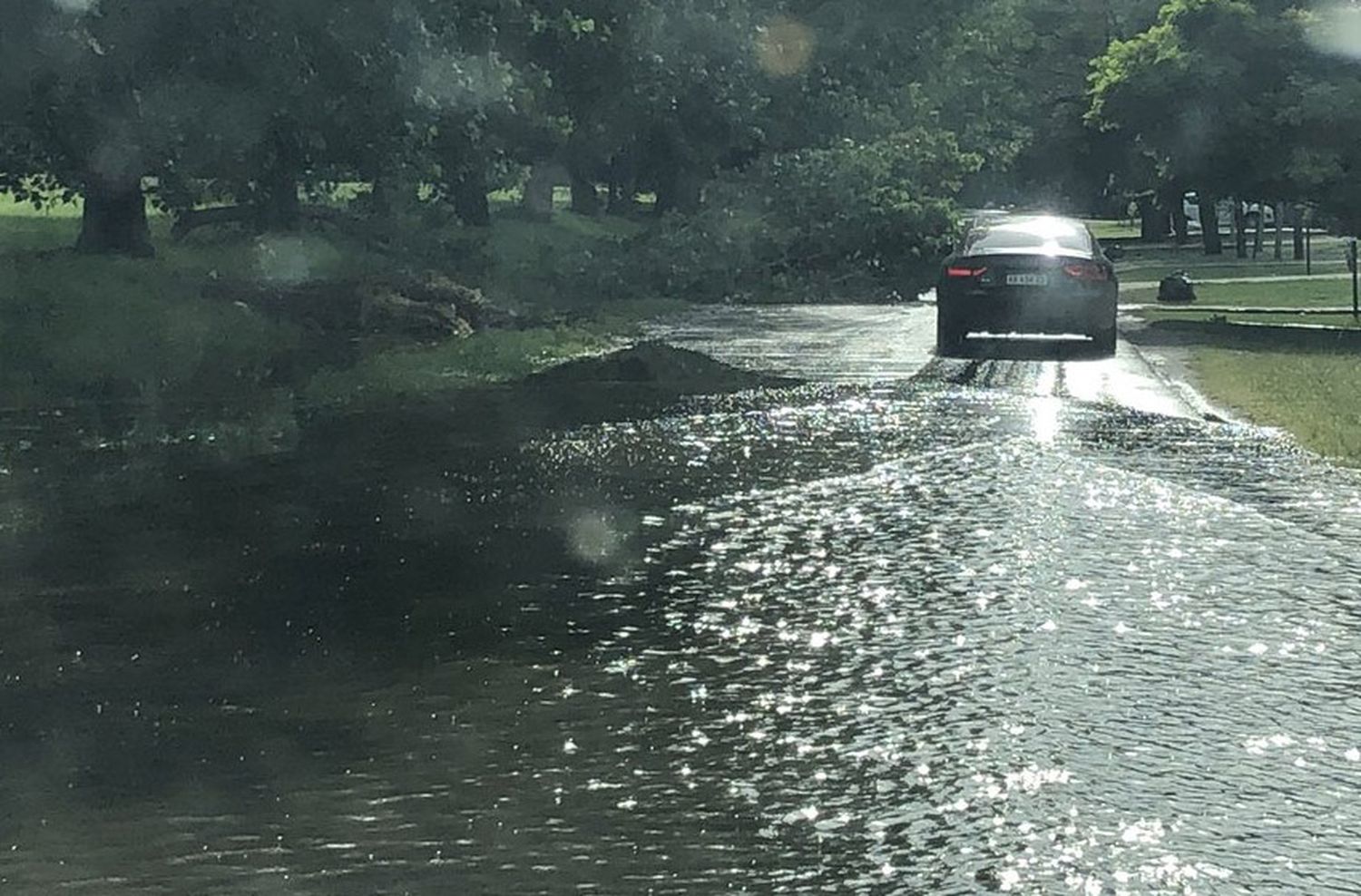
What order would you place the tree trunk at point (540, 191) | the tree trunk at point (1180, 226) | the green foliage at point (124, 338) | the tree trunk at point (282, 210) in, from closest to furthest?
the green foliage at point (124, 338) < the tree trunk at point (282, 210) < the tree trunk at point (540, 191) < the tree trunk at point (1180, 226)

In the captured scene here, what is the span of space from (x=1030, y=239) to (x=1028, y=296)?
1319 millimetres

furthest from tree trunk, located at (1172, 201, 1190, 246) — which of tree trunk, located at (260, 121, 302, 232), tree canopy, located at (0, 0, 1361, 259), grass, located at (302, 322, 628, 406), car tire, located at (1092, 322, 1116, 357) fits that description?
grass, located at (302, 322, 628, 406)

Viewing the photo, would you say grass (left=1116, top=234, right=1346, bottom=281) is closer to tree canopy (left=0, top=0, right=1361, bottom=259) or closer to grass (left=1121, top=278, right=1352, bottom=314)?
grass (left=1121, top=278, right=1352, bottom=314)

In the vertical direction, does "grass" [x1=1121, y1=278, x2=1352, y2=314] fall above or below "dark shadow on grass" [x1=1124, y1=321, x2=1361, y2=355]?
below

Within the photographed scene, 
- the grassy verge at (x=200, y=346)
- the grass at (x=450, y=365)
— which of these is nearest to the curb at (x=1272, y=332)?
the grassy verge at (x=200, y=346)

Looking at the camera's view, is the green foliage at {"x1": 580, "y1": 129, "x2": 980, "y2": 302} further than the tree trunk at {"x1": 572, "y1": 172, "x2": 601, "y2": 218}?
No

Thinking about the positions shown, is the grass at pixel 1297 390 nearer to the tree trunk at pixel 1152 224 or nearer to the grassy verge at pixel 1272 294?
the grassy verge at pixel 1272 294

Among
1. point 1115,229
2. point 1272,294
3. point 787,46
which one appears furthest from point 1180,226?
point 1115,229

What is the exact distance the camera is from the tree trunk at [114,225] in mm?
30250

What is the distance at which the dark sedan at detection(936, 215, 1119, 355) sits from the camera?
24.8 meters

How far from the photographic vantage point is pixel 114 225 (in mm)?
30422

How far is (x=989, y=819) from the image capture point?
6.57 m

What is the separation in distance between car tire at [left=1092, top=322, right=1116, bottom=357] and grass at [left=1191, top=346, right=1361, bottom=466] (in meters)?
0.90

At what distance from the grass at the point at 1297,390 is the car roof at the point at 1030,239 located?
1.85 meters
